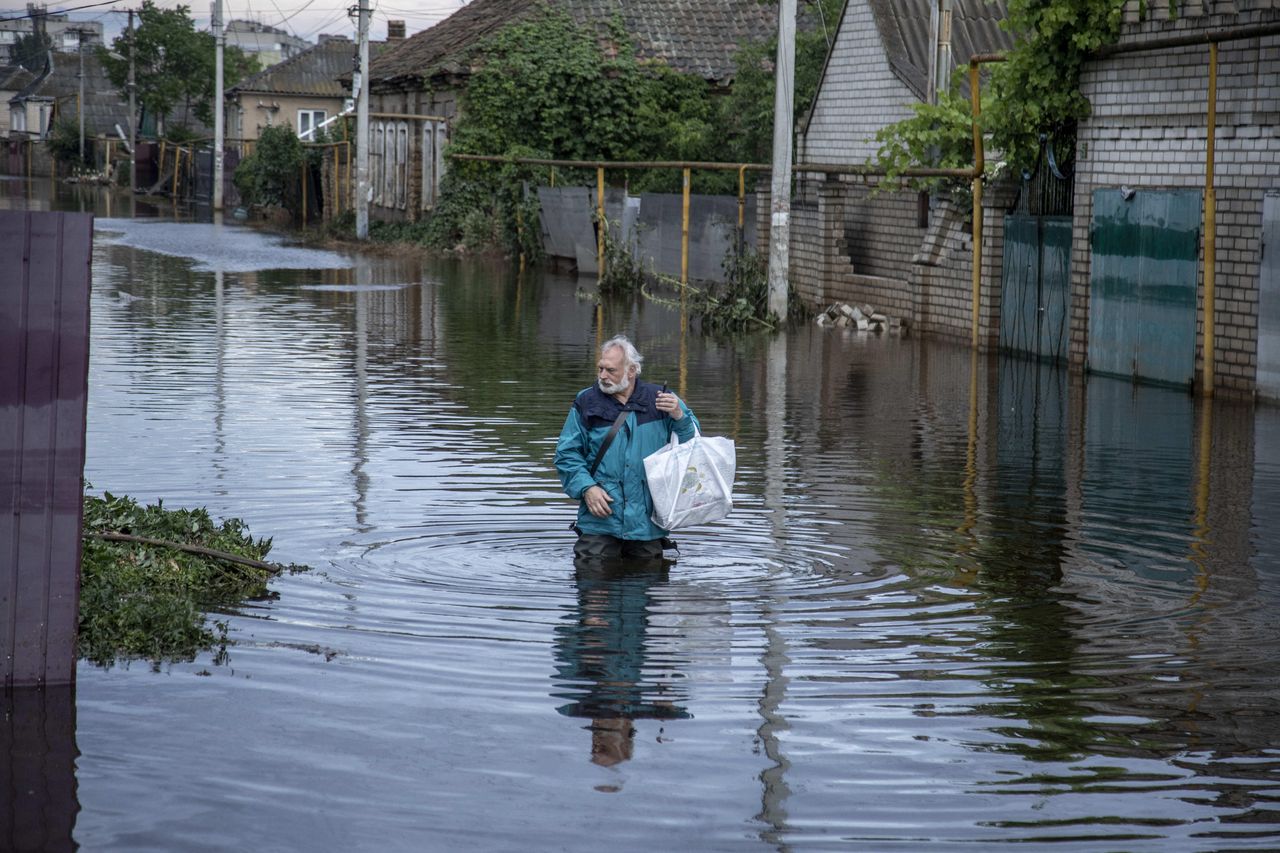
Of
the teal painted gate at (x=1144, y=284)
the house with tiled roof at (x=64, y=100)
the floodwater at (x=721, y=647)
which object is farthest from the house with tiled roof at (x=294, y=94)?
the floodwater at (x=721, y=647)

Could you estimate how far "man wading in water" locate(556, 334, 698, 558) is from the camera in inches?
340

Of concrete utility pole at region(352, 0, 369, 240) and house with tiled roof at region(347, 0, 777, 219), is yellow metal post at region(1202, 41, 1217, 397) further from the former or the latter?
concrete utility pole at region(352, 0, 369, 240)

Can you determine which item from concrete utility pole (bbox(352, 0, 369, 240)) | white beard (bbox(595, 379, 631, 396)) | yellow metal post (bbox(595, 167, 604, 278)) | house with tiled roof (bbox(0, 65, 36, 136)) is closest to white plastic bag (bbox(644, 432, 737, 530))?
white beard (bbox(595, 379, 631, 396))

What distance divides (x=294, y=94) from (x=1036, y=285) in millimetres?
66632

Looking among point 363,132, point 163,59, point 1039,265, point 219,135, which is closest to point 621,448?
point 1039,265

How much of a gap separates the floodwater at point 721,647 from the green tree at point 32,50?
11807cm

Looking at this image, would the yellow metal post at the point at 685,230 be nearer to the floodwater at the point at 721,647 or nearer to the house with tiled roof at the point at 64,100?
the floodwater at the point at 721,647

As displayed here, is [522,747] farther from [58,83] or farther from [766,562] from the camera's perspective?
[58,83]

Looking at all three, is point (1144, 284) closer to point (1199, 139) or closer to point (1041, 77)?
point (1199, 139)

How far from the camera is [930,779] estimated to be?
18.9 feet

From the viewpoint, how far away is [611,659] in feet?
23.7

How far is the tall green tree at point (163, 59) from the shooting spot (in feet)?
284

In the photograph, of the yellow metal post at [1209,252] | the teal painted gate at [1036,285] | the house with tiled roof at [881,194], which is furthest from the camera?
the house with tiled roof at [881,194]

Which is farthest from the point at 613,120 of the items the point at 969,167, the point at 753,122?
the point at 969,167
